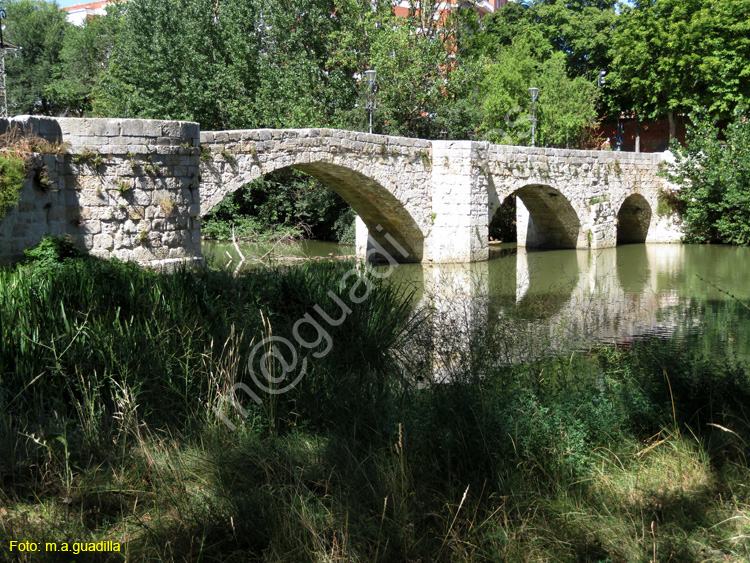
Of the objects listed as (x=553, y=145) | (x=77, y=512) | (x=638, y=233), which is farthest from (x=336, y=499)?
(x=553, y=145)

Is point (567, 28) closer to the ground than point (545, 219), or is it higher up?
higher up

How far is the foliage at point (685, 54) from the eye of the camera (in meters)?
21.4

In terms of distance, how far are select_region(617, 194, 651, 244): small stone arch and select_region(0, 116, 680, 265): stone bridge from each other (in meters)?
0.03

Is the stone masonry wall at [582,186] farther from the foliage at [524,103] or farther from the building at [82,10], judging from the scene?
the building at [82,10]

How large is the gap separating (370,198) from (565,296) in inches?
203

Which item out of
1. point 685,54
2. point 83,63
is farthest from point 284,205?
point 83,63

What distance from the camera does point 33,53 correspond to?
109 ft

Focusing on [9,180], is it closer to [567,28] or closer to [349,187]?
[349,187]

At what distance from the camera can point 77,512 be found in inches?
112

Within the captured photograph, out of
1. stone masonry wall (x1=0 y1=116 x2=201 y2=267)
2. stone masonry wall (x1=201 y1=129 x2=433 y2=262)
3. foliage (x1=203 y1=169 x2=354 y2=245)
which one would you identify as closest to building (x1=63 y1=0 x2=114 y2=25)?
foliage (x1=203 y1=169 x2=354 y2=245)

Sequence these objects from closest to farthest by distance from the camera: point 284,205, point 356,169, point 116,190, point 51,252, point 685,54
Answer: point 51,252
point 116,190
point 356,169
point 284,205
point 685,54

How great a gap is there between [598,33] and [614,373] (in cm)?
2421

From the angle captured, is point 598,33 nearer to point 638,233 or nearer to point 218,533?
point 638,233

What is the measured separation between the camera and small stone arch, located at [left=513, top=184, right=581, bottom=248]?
55.2 feet
